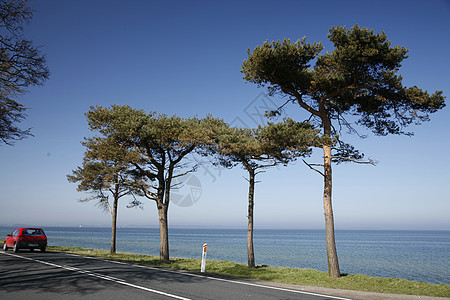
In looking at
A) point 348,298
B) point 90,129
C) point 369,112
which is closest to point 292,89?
point 369,112

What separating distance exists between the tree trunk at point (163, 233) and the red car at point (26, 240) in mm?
7767

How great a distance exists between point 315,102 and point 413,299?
9.29 meters

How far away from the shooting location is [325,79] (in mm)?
13359

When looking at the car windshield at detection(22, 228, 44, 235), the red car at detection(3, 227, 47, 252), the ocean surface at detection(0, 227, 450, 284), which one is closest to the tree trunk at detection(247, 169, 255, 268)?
the red car at detection(3, 227, 47, 252)

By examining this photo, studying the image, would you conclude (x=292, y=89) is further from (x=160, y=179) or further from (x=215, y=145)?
(x=160, y=179)

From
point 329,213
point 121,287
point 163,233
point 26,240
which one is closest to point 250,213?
point 329,213

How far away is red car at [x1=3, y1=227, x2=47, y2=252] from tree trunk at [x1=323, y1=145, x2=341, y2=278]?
17.4 meters

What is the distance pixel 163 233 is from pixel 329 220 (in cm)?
1030

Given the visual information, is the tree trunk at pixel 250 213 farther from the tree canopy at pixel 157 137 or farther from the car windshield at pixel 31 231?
the car windshield at pixel 31 231

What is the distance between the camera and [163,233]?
19.4m

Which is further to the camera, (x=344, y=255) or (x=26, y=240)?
(x=344, y=255)

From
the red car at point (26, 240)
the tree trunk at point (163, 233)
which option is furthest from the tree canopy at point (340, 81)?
the red car at point (26, 240)

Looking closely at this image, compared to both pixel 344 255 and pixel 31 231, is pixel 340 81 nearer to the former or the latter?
pixel 31 231

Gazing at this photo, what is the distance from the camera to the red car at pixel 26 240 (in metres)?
19.5
